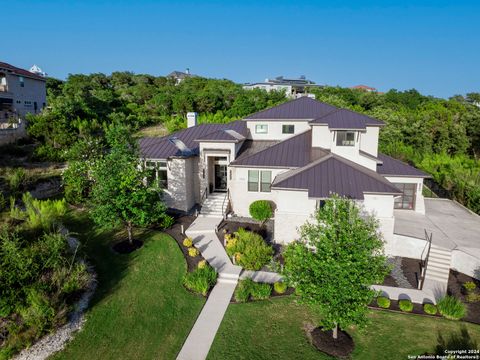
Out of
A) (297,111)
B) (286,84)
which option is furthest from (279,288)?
(286,84)

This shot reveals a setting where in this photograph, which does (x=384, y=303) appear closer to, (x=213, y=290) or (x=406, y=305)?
(x=406, y=305)

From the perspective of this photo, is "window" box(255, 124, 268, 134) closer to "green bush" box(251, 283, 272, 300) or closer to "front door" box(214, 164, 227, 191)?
"front door" box(214, 164, 227, 191)

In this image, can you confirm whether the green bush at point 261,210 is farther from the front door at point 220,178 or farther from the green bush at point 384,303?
the green bush at point 384,303

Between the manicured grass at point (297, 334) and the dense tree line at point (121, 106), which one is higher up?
the dense tree line at point (121, 106)

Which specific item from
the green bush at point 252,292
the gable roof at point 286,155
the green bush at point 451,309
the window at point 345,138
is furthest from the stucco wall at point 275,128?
the green bush at point 451,309

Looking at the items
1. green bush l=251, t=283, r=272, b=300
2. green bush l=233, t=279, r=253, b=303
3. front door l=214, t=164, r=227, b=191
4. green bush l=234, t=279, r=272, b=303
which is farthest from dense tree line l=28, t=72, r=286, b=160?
green bush l=251, t=283, r=272, b=300

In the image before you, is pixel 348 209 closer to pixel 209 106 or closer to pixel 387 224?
pixel 387 224
